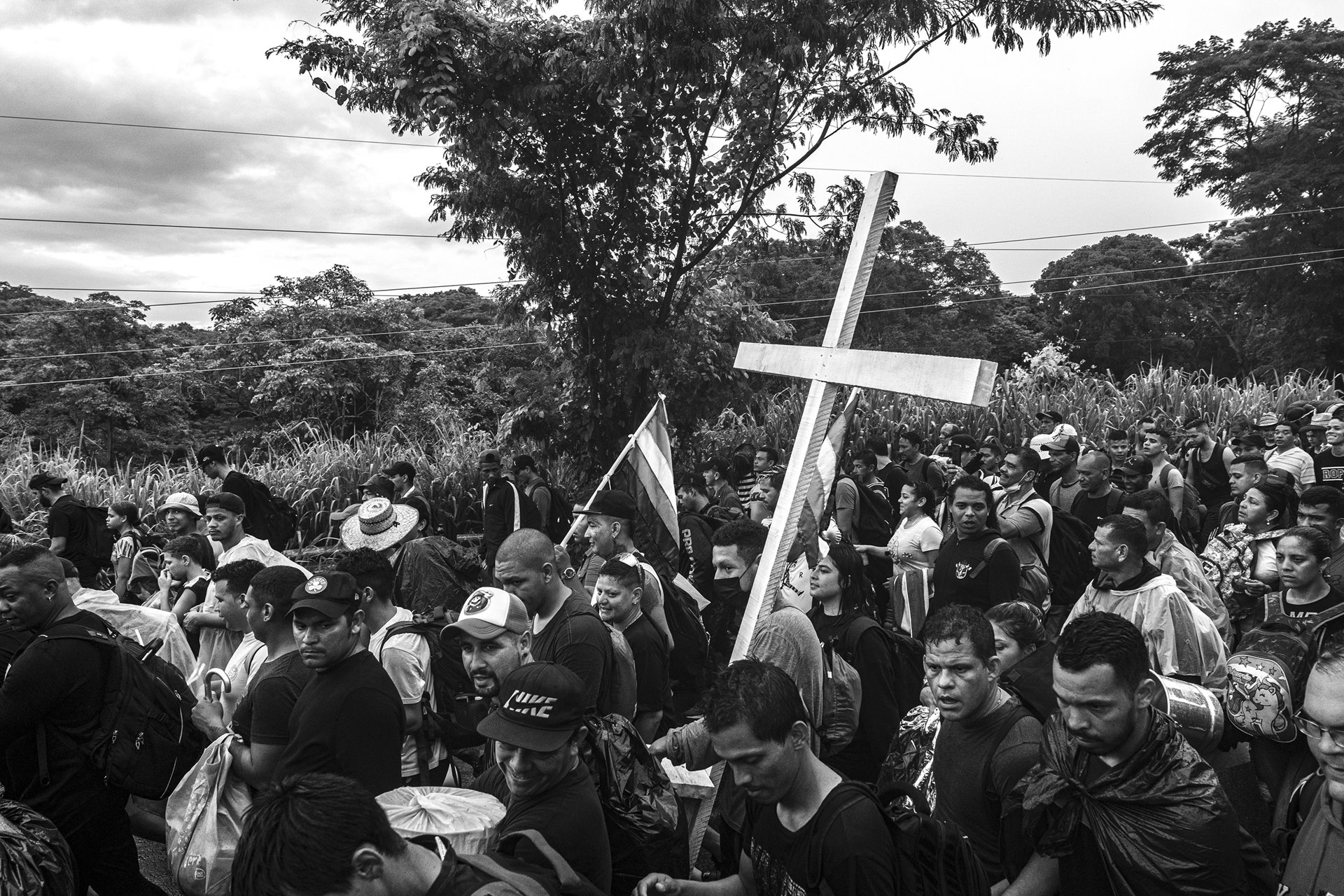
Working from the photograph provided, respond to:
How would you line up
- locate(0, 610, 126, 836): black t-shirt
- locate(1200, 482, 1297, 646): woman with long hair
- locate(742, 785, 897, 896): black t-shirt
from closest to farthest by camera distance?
locate(742, 785, 897, 896): black t-shirt → locate(0, 610, 126, 836): black t-shirt → locate(1200, 482, 1297, 646): woman with long hair

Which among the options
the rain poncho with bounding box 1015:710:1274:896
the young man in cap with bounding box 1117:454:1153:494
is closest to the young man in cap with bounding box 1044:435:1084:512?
the young man in cap with bounding box 1117:454:1153:494

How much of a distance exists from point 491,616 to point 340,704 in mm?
622

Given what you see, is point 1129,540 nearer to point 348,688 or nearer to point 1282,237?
point 348,688

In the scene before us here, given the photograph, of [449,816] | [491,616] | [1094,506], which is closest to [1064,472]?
[1094,506]

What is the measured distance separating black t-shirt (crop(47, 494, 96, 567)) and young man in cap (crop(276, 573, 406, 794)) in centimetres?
611

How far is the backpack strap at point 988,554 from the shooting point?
18.8 feet

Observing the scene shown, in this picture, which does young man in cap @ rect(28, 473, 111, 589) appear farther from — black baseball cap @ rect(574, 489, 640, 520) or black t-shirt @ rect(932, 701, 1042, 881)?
black t-shirt @ rect(932, 701, 1042, 881)

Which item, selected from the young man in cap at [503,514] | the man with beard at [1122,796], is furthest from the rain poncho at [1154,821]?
the young man in cap at [503,514]

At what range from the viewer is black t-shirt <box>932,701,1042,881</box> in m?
3.12

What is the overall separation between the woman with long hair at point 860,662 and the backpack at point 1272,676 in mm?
1239

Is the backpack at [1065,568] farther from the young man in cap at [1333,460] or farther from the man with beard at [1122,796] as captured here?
the man with beard at [1122,796]

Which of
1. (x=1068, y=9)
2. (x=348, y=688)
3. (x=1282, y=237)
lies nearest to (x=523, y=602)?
(x=348, y=688)

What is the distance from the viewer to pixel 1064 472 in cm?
832

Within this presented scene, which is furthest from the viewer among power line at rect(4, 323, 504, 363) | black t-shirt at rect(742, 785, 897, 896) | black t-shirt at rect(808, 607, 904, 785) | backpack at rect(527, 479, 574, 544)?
power line at rect(4, 323, 504, 363)
